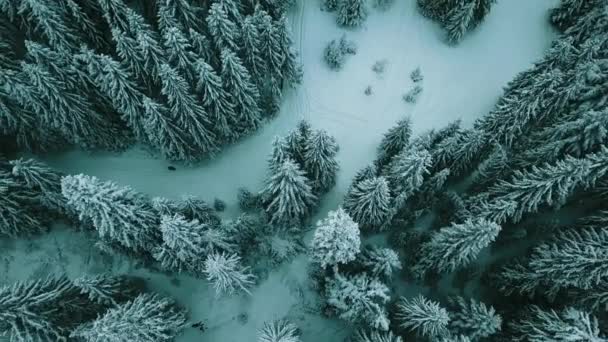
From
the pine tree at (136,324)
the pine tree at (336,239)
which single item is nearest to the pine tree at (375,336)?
the pine tree at (336,239)

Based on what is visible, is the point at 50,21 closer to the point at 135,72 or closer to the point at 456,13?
the point at 135,72

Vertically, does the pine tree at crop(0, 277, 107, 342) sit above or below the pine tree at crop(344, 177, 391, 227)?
below

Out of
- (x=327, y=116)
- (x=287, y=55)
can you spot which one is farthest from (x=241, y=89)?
(x=327, y=116)

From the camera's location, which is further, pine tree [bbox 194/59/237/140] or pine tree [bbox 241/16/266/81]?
pine tree [bbox 241/16/266/81]

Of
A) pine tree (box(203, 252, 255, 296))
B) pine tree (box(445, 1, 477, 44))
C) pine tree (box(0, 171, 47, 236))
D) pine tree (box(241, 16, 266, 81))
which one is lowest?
pine tree (box(0, 171, 47, 236))

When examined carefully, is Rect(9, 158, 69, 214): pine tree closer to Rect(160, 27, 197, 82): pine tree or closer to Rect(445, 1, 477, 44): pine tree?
Rect(160, 27, 197, 82): pine tree

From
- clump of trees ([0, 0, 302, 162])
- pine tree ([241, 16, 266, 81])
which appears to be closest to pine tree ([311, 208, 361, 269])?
clump of trees ([0, 0, 302, 162])

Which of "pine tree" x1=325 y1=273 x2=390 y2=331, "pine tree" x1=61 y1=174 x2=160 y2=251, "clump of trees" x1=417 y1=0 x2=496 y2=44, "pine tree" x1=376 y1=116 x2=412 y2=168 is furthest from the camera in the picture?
"clump of trees" x1=417 y1=0 x2=496 y2=44

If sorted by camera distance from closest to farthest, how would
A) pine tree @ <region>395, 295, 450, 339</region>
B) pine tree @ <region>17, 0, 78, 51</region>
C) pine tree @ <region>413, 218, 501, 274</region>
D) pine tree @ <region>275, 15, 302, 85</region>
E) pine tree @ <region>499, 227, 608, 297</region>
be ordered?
pine tree @ <region>499, 227, 608, 297</region> → pine tree @ <region>395, 295, 450, 339</region> → pine tree @ <region>413, 218, 501, 274</region> → pine tree @ <region>17, 0, 78, 51</region> → pine tree @ <region>275, 15, 302, 85</region>
